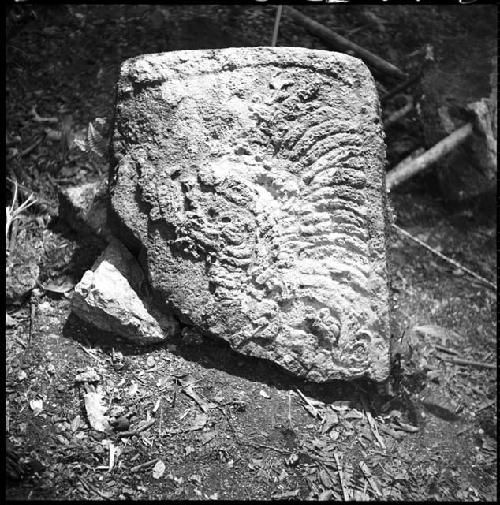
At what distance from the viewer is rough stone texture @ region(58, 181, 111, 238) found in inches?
120

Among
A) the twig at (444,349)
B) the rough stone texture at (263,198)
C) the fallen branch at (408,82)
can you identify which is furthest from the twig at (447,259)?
the fallen branch at (408,82)

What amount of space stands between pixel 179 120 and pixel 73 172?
119 centimetres

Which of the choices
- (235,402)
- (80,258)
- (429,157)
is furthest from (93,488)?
(429,157)

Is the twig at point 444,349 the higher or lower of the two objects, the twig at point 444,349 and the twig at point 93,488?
the higher

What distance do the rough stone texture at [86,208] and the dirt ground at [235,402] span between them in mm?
91

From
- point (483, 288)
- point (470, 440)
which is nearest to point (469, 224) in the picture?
point (483, 288)

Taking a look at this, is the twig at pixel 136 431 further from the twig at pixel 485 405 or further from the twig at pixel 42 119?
the twig at pixel 42 119

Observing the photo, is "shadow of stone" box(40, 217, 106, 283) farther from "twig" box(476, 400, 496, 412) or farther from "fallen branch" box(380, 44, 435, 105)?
"fallen branch" box(380, 44, 435, 105)

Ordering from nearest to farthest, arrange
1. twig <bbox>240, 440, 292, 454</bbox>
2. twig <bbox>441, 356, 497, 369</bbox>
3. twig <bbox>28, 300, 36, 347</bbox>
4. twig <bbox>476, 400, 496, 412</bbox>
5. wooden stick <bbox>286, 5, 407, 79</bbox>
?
1. twig <bbox>240, 440, 292, 454</bbox>
2. twig <bbox>28, 300, 36, 347</bbox>
3. twig <bbox>476, 400, 496, 412</bbox>
4. twig <bbox>441, 356, 497, 369</bbox>
5. wooden stick <bbox>286, 5, 407, 79</bbox>

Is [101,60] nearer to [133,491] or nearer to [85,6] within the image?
[85,6]

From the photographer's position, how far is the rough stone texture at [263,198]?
8.58 feet

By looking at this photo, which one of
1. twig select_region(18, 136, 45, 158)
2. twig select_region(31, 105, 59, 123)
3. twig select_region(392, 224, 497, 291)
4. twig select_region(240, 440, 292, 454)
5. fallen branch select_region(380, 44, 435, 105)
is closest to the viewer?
twig select_region(240, 440, 292, 454)

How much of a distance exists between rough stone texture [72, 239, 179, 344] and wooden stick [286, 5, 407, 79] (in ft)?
8.42

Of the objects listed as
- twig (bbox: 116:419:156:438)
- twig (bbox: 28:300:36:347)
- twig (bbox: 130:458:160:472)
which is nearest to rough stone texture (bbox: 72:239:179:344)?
twig (bbox: 28:300:36:347)
